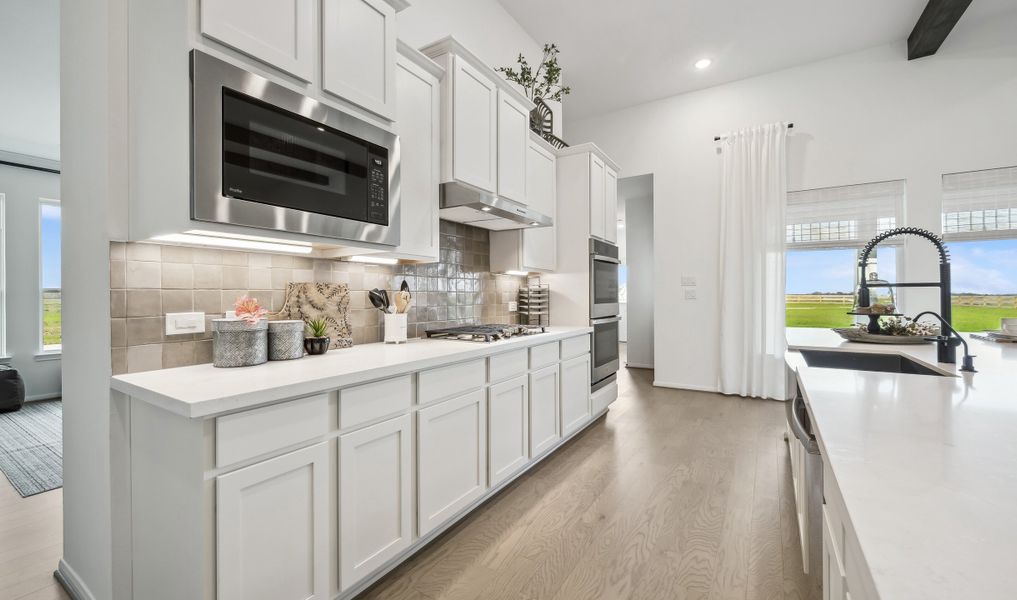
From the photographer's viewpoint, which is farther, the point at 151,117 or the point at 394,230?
the point at 394,230

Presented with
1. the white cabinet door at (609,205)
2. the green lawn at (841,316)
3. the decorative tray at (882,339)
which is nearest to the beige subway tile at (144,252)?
the decorative tray at (882,339)

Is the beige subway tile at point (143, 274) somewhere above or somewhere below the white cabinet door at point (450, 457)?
above

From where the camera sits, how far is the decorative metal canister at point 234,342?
153 cm

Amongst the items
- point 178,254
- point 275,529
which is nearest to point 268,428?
point 275,529

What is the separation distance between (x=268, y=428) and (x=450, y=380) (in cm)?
83

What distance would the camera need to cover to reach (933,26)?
11.6 feet

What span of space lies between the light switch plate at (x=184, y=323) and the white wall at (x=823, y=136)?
15.1 feet

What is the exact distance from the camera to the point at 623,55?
14.0 ft

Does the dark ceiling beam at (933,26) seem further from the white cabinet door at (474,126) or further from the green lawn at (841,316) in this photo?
the white cabinet door at (474,126)

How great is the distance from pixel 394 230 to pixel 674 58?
3.83 meters

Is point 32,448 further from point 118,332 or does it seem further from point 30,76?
point 118,332

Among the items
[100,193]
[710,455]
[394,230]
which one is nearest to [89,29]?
[100,193]

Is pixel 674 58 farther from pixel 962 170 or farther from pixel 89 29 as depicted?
pixel 89 29

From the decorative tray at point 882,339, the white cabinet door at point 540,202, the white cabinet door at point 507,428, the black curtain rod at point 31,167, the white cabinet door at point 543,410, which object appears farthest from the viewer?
the black curtain rod at point 31,167
